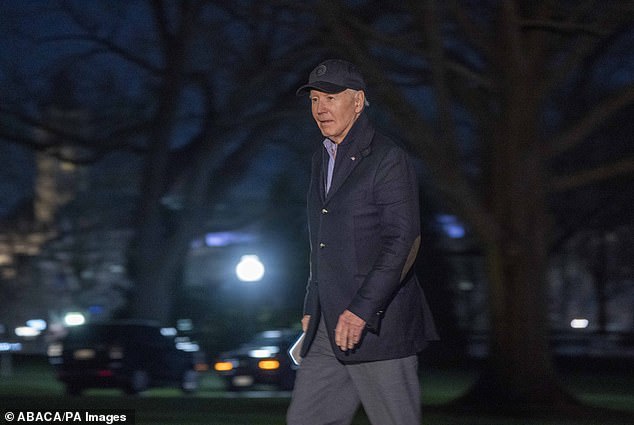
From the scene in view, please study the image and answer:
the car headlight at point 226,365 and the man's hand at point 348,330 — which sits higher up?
the car headlight at point 226,365

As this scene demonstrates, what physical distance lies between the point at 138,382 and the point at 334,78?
20.4 metres

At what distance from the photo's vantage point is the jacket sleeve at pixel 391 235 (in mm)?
4707

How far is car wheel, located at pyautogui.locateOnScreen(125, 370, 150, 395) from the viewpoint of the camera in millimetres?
24328

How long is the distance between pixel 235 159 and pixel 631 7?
712 inches

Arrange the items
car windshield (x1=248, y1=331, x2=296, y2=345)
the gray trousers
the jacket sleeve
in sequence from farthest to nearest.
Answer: car windshield (x1=248, y1=331, x2=296, y2=345), the gray trousers, the jacket sleeve

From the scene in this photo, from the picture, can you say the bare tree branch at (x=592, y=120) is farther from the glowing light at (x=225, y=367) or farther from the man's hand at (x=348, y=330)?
the glowing light at (x=225, y=367)

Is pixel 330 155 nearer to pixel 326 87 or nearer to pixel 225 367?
pixel 326 87

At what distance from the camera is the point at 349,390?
509 centimetres

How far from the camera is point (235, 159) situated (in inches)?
1230

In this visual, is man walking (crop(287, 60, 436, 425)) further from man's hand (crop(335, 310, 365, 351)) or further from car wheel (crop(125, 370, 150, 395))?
car wheel (crop(125, 370, 150, 395))

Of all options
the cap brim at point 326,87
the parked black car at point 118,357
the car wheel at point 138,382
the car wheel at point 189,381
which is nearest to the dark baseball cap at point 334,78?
the cap brim at point 326,87

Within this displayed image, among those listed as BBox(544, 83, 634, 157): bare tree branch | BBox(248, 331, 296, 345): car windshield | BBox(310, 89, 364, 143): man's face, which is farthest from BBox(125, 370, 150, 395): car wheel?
BBox(310, 89, 364, 143): man's face

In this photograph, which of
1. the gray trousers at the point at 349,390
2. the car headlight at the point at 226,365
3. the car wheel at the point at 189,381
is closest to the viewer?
the gray trousers at the point at 349,390

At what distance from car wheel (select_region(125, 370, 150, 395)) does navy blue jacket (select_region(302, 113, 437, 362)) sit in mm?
19915
